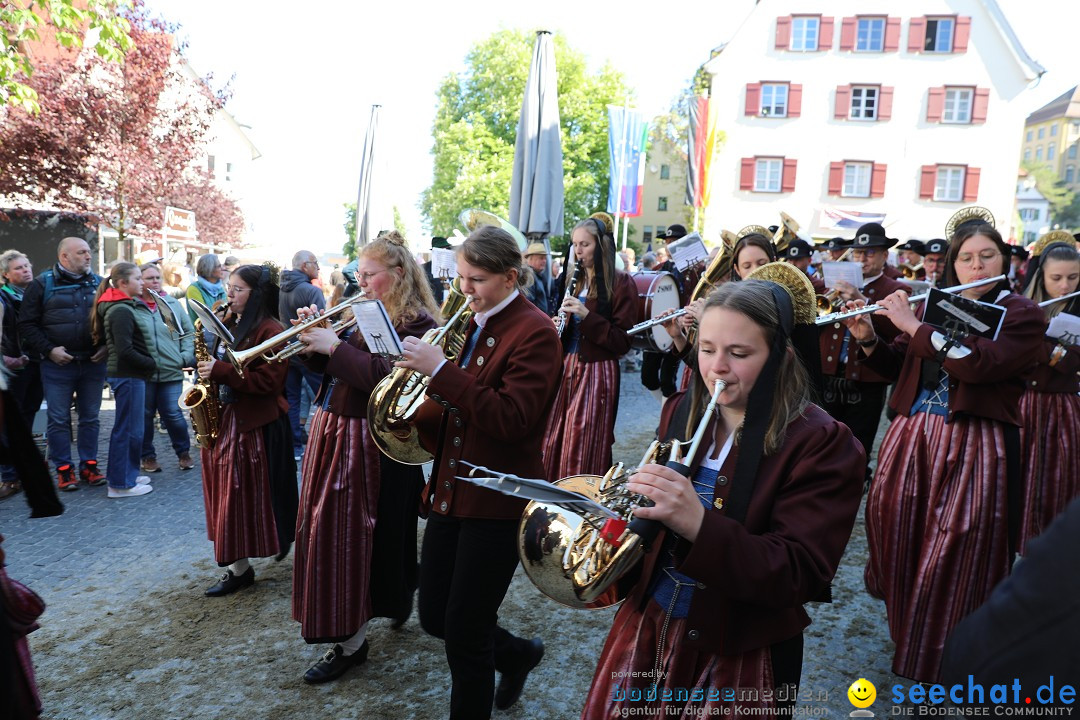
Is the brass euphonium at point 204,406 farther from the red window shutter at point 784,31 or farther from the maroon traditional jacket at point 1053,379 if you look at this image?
the red window shutter at point 784,31

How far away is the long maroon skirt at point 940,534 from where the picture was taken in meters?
3.55

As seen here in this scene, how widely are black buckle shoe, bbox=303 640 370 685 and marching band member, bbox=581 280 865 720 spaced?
82.1 inches

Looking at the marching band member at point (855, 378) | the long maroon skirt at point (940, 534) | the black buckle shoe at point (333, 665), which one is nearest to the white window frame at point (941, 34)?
the marching band member at point (855, 378)

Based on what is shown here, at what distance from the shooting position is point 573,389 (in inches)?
235

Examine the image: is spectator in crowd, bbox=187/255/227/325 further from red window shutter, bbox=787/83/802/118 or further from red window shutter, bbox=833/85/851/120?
red window shutter, bbox=833/85/851/120

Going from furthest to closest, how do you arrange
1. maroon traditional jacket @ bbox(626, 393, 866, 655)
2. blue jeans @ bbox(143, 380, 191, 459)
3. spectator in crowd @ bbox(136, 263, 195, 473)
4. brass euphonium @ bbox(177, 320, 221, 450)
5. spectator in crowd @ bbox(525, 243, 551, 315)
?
spectator in crowd @ bbox(525, 243, 551, 315) < blue jeans @ bbox(143, 380, 191, 459) < spectator in crowd @ bbox(136, 263, 195, 473) < brass euphonium @ bbox(177, 320, 221, 450) < maroon traditional jacket @ bbox(626, 393, 866, 655)

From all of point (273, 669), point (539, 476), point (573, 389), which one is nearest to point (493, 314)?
point (539, 476)

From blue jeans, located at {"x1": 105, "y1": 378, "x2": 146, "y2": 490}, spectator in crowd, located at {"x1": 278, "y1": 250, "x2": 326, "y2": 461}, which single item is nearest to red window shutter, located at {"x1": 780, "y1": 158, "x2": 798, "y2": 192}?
spectator in crowd, located at {"x1": 278, "y1": 250, "x2": 326, "y2": 461}

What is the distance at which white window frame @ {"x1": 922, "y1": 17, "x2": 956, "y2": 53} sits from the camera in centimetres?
2964

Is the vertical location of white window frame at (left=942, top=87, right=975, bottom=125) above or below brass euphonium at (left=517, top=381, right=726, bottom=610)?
above

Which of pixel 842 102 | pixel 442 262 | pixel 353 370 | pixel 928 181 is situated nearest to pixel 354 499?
pixel 353 370

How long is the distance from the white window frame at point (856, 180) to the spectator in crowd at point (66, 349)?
2908cm

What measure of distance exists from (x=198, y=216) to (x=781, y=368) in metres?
25.0

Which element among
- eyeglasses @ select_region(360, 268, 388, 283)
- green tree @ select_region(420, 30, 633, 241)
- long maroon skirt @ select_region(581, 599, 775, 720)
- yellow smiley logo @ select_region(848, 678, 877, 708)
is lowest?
yellow smiley logo @ select_region(848, 678, 877, 708)
